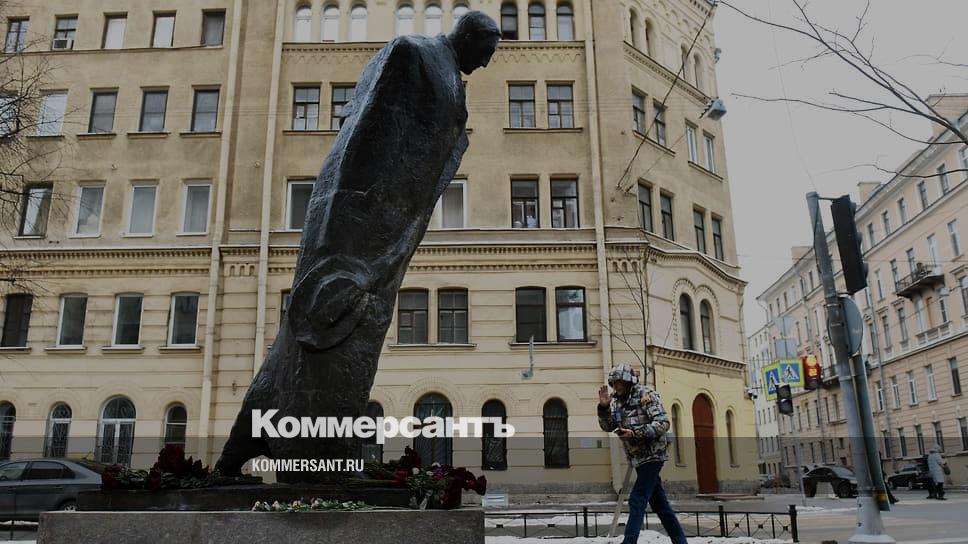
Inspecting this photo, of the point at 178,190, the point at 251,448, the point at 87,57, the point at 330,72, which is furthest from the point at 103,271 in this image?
the point at 251,448

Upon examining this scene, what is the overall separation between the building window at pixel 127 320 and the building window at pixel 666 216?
17.6m

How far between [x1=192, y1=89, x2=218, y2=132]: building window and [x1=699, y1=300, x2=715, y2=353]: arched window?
18198mm

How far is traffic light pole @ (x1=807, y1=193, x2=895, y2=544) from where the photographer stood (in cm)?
802

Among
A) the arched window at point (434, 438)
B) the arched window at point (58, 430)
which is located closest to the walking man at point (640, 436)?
the arched window at point (434, 438)

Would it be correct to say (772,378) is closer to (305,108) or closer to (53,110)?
(305,108)

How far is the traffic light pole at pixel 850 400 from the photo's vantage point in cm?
802

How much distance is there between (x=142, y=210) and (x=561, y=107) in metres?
14.6

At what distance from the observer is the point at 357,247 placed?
19.9ft

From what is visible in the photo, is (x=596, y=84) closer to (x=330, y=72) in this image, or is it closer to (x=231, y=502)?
(x=330, y=72)

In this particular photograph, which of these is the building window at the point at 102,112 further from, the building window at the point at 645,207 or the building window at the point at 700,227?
the building window at the point at 700,227

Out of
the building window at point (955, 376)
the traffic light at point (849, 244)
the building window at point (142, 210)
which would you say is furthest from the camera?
the building window at point (955, 376)

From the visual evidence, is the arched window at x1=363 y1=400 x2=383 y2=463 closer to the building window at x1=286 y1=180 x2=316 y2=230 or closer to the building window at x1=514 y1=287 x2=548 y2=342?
the building window at x1=514 y1=287 x2=548 y2=342

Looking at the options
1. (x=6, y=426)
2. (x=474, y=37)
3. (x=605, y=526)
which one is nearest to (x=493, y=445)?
(x=605, y=526)

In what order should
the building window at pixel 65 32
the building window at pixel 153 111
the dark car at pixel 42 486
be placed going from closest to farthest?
1. the dark car at pixel 42 486
2. the building window at pixel 153 111
3. the building window at pixel 65 32
